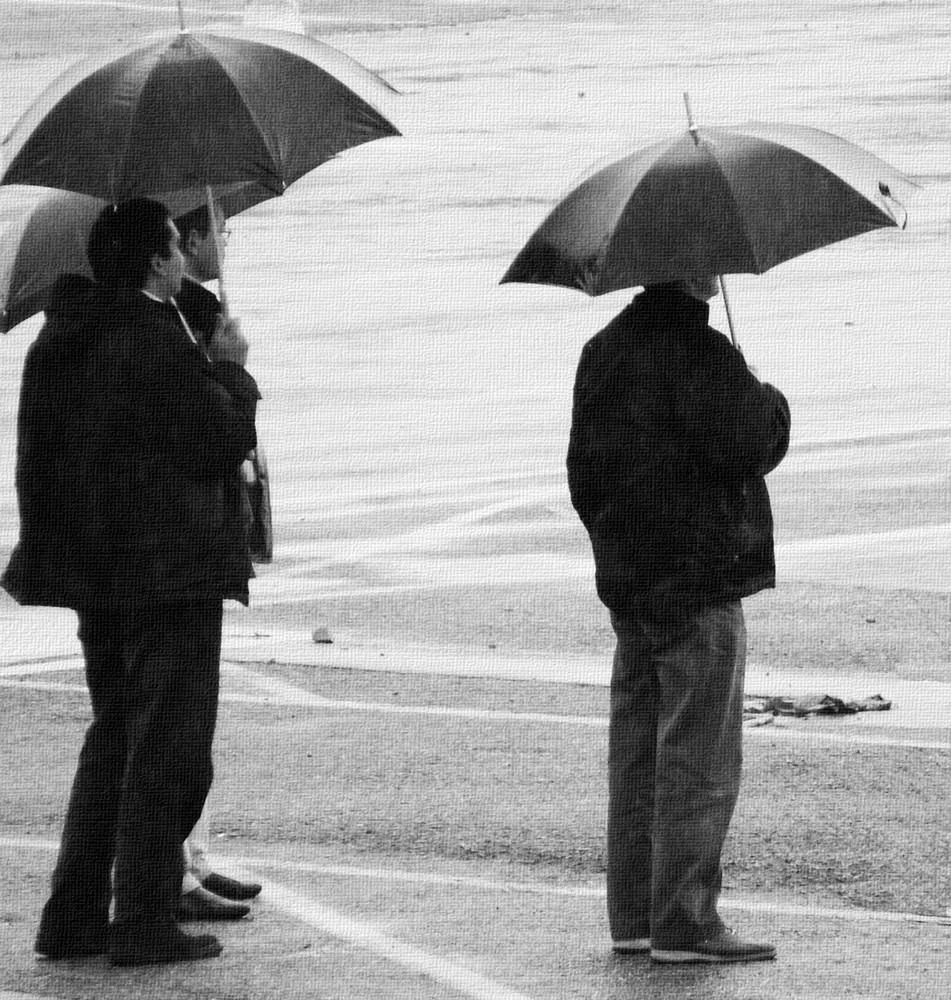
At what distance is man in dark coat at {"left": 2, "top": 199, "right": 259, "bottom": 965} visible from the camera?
5.43 metres

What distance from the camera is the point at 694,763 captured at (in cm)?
546

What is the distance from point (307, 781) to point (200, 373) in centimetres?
227

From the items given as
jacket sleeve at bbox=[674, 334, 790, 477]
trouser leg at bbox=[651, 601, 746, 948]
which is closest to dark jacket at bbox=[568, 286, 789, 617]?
jacket sleeve at bbox=[674, 334, 790, 477]

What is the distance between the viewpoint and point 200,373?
5.43m

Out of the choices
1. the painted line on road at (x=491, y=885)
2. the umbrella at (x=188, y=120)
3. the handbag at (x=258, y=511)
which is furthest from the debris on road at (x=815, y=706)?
the umbrella at (x=188, y=120)

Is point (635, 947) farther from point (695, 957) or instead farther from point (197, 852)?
point (197, 852)

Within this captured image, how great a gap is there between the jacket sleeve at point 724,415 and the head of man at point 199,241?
51.4 inches

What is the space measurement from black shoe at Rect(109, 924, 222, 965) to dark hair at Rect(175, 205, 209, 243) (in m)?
1.67

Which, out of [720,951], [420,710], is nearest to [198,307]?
[720,951]

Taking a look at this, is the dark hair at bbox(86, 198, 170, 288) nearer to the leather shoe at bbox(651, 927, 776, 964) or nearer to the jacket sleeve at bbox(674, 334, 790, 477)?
the jacket sleeve at bbox(674, 334, 790, 477)

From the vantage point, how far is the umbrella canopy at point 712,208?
529cm

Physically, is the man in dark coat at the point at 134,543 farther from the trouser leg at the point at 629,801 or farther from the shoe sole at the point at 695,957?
the shoe sole at the point at 695,957

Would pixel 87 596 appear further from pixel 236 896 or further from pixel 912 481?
pixel 912 481

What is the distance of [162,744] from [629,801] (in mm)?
1115
